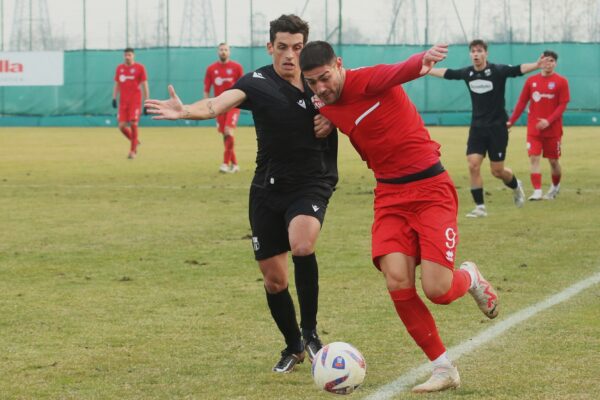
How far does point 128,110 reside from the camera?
94.1 ft

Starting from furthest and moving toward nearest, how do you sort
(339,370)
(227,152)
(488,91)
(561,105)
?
(227,152)
(561,105)
(488,91)
(339,370)

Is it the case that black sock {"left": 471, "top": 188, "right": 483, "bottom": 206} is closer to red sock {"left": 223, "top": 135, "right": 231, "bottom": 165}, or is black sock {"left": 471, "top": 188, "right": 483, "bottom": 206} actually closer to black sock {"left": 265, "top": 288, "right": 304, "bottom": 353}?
black sock {"left": 265, "top": 288, "right": 304, "bottom": 353}

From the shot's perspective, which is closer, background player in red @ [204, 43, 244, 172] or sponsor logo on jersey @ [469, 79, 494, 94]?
sponsor logo on jersey @ [469, 79, 494, 94]

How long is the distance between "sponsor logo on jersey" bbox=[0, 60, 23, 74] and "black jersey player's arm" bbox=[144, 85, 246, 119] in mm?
47347

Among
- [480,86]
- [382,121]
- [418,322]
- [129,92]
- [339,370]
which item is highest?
[480,86]

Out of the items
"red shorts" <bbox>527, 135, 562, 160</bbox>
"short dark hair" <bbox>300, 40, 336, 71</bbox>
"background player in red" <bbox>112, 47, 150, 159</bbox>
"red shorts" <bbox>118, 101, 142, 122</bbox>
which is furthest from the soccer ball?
"red shorts" <bbox>118, 101, 142, 122</bbox>

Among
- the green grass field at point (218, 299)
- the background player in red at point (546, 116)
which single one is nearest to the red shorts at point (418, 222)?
the green grass field at point (218, 299)

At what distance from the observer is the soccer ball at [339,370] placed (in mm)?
6082

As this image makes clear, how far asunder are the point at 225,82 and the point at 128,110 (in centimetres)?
486

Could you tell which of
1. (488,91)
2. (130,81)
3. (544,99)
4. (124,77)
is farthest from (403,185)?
(124,77)

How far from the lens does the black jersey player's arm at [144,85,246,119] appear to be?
21.9 feet

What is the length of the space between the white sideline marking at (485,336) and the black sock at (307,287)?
28.3 inches

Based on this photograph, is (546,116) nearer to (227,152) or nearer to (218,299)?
(227,152)

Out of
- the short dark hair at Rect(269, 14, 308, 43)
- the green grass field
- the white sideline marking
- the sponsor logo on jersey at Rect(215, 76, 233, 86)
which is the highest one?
A: the short dark hair at Rect(269, 14, 308, 43)
